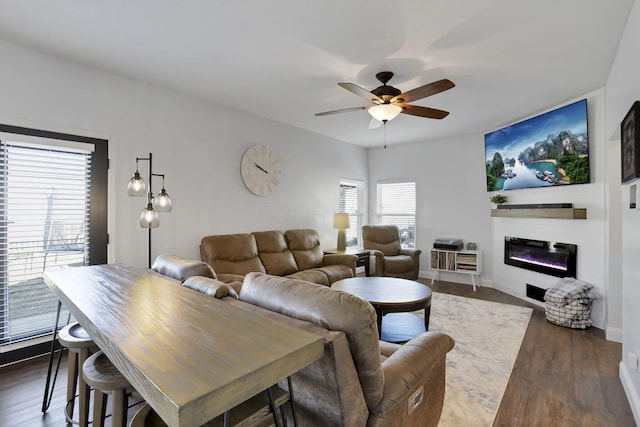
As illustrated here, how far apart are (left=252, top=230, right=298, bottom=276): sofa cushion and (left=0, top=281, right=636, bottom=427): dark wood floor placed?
216cm

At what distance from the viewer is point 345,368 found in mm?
1166

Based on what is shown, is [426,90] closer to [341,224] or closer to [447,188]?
[341,224]

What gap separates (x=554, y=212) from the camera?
13.0ft

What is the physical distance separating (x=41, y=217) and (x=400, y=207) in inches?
217

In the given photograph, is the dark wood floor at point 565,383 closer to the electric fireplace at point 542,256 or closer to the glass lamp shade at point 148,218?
the electric fireplace at point 542,256

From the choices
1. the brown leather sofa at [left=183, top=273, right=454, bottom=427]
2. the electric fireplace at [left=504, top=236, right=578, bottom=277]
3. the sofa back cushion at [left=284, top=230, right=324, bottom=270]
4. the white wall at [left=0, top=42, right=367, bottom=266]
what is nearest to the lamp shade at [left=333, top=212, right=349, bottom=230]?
the white wall at [left=0, top=42, right=367, bottom=266]

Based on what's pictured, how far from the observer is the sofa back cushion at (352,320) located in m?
1.23

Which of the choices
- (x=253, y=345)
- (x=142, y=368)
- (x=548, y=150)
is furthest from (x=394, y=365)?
(x=548, y=150)

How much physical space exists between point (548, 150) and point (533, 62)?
1.67 metres

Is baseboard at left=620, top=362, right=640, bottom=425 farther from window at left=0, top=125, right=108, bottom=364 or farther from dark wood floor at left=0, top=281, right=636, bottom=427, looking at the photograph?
window at left=0, top=125, right=108, bottom=364

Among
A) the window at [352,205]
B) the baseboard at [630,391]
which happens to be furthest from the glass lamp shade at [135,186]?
the window at [352,205]

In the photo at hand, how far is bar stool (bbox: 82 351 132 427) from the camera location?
128 centimetres

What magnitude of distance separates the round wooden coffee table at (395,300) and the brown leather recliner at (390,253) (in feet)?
4.53

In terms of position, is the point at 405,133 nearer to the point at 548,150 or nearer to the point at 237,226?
the point at 548,150
